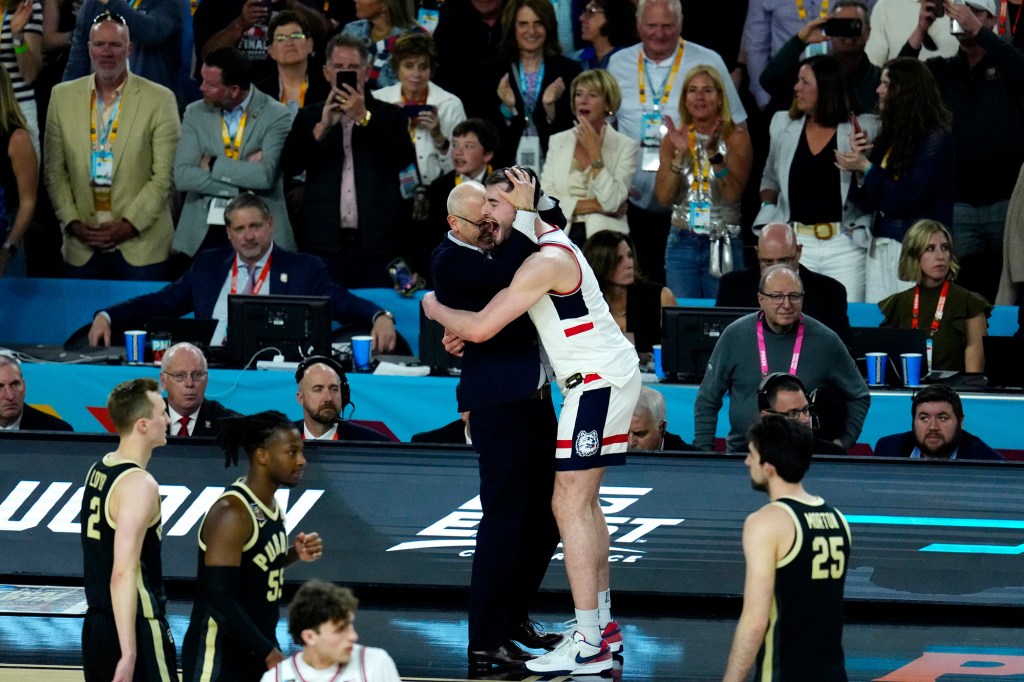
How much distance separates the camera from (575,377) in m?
6.33

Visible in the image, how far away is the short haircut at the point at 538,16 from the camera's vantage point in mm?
11242

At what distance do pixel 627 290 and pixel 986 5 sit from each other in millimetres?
3779

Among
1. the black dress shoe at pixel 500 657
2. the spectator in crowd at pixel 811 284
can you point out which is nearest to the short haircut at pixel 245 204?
the spectator in crowd at pixel 811 284

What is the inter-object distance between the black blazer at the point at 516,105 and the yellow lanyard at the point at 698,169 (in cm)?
97

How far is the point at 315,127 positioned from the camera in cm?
1088

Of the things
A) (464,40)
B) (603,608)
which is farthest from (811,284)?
(464,40)

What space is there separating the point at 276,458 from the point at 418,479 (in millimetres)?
2316

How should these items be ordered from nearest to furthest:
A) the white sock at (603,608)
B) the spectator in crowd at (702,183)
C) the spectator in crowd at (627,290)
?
the white sock at (603,608)
the spectator in crowd at (627,290)
the spectator in crowd at (702,183)

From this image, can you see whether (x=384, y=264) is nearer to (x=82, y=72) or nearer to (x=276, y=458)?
(x=82, y=72)

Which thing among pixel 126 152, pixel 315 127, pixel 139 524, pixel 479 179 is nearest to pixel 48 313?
pixel 126 152

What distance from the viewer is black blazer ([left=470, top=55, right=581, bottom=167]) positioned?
444 inches

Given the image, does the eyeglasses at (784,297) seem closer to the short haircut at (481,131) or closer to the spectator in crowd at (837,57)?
the short haircut at (481,131)

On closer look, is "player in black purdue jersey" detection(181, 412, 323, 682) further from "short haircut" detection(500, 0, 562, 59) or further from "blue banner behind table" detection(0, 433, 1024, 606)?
"short haircut" detection(500, 0, 562, 59)

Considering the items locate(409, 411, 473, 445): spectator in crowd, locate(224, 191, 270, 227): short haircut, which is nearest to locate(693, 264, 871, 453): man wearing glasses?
locate(409, 411, 473, 445): spectator in crowd
